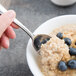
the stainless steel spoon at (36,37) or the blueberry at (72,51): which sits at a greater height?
the stainless steel spoon at (36,37)

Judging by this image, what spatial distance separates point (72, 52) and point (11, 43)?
2.07 ft

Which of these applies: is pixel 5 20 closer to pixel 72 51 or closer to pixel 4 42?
pixel 4 42

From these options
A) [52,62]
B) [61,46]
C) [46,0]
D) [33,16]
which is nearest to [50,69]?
[52,62]

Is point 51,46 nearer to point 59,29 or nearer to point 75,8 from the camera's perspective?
point 59,29

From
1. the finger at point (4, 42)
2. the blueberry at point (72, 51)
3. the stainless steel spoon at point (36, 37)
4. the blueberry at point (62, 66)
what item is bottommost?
the blueberry at point (62, 66)

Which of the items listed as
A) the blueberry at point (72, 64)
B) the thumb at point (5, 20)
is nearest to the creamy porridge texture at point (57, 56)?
the blueberry at point (72, 64)

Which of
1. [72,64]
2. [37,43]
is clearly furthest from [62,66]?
[37,43]

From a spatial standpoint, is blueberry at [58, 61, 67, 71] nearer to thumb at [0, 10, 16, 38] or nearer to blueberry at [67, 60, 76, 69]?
blueberry at [67, 60, 76, 69]

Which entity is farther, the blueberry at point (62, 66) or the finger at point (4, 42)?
the finger at point (4, 42)

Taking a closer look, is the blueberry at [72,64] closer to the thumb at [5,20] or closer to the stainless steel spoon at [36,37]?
the stainless steel spoon at [36,37]

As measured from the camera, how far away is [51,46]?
1.08 metres

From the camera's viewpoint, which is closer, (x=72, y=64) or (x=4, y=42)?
A: (x=72, y=64)

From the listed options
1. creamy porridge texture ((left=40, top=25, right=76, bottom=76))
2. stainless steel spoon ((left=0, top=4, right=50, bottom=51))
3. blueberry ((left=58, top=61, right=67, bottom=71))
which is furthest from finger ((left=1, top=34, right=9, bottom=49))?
blueberry ((left=58, top=61, right=67, bottom=71))

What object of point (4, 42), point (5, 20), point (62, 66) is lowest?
point (62, 66)
